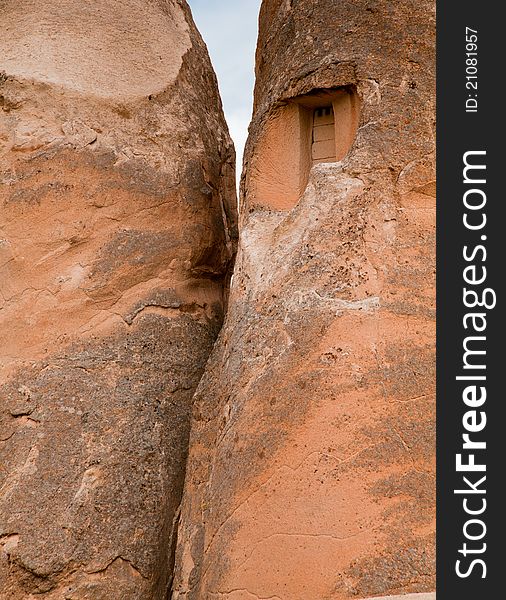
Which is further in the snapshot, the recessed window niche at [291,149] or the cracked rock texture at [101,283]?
the recessed window niche at [291,149]

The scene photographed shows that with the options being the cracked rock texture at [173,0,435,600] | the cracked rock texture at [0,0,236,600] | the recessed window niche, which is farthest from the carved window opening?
the cracked rock texture at [0,0,236,600]

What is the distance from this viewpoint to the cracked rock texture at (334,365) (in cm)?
316

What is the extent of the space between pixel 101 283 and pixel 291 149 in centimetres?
93

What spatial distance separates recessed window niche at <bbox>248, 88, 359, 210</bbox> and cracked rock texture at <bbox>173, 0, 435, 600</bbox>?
5 centimetres

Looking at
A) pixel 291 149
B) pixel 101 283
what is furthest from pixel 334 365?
pixel 101 283

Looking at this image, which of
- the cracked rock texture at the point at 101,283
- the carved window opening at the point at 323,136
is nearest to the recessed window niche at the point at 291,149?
the carved window opening at the point at 323,136

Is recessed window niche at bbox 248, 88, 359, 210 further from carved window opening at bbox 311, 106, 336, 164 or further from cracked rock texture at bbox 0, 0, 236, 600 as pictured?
cracked rock texture at bbox 0, 0, 236, 600

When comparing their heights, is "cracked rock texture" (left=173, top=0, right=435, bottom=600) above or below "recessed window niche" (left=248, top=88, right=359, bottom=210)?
below

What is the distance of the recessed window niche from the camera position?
13.3 ft

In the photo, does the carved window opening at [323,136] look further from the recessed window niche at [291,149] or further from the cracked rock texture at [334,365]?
the cracked rock texture at [334,365]

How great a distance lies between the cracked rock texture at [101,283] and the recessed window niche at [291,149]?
472 millimetres

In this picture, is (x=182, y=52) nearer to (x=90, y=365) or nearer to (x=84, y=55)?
(x=84, y=55)

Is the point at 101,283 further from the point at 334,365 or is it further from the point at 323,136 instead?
the point at 334,365

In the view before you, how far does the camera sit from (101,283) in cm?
418
